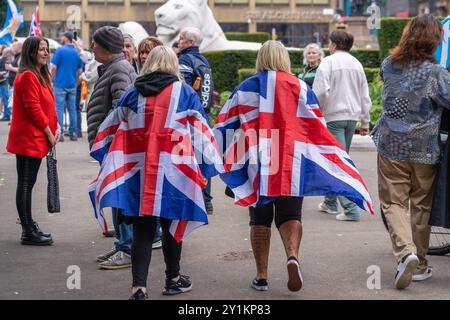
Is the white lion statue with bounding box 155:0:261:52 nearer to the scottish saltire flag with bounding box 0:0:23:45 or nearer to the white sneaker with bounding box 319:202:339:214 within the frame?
the scottish saltire flag with bounding box 0:0:23:45

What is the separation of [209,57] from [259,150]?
52.6 ft

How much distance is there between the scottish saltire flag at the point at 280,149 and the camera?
687cm

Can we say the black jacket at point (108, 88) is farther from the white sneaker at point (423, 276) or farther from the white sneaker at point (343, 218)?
the white sneaker at point (343, 218)

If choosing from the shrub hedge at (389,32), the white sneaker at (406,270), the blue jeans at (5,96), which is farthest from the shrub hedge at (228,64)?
the white sneaker at (406,270)

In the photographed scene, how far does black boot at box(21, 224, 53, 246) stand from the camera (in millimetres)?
8789

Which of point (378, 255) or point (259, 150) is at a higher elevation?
point (259, 150)

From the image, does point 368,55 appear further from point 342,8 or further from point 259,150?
point 342,8

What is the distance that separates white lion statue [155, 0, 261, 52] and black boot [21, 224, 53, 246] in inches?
542

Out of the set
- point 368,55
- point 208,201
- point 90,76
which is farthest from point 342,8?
point 208,201

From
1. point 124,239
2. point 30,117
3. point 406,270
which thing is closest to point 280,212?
point 406,270

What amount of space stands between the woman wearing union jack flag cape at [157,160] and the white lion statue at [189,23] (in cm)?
1569

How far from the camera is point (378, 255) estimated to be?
27.1 ft

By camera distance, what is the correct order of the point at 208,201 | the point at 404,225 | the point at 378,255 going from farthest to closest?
1. the point at 208,201
2. the point at 378,255
3. the point at 404,225
